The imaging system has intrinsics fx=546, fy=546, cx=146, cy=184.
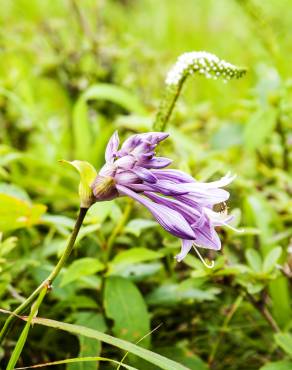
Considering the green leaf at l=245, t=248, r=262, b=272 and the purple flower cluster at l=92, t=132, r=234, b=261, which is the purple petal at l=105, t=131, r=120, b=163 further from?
the green leaf at l=245, t=248, r=262, b=272

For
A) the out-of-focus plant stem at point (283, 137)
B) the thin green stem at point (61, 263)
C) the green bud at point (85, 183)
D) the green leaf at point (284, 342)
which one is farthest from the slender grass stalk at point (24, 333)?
the out-of-focus plant stem at point (283, 137)

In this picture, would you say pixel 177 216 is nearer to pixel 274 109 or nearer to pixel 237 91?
pixel 274 109

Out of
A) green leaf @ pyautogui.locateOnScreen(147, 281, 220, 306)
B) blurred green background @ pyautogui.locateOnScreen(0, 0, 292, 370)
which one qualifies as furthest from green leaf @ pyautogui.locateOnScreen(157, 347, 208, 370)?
green leaf @ pyautogui.locateOnScreen(147, 281, 220, 306)

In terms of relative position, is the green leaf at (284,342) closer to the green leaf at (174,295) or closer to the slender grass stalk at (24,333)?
the green leaf at (174,295)

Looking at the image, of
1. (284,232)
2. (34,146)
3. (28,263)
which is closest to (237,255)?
(284,232)

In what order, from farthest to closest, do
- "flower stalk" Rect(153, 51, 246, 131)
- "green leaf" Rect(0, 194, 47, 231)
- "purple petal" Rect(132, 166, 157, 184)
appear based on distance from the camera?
"green leaf" Rect(0, 194, 47, 231), "flower stalk" Rect(153, 51, 246, 131), "purple petal" Rect(132, 166, 157, 184)

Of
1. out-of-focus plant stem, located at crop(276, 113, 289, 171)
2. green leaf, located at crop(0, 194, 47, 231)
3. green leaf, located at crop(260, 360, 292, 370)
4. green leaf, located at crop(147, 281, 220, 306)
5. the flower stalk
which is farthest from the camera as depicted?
out-of-focus plant stem, located at crop(276, 113, 289, 171)
